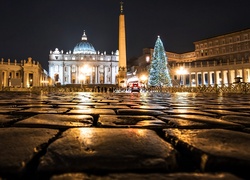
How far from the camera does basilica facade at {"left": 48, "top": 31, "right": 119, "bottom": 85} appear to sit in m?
103

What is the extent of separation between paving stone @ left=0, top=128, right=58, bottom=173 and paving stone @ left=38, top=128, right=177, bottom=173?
→ 87 mm

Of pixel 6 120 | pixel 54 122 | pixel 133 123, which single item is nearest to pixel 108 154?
pixel 133 123

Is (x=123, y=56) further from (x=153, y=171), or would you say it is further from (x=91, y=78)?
(x=91, y=78)

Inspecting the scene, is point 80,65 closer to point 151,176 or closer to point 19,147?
point 19,147

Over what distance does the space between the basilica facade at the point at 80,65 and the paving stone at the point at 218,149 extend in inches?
3986

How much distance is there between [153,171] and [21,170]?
1.87 ft

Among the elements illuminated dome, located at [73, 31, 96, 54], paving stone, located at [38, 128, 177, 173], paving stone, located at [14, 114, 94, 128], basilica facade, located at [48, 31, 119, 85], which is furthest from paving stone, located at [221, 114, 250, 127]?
illuminated dome, located at [73, 31, 96, 54]

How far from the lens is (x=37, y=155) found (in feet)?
4.02

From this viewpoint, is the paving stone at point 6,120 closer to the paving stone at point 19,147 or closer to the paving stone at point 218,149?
the paving stone at point 19,147

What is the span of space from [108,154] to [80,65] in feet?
344

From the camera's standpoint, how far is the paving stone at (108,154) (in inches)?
42.3

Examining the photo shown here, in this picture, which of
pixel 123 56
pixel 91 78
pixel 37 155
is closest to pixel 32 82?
pixel 123 56

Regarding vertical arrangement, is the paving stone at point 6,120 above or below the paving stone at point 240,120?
above

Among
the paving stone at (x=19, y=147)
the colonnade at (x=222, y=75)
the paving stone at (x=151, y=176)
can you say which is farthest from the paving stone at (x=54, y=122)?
the colonnade at (x=222, y=75)
